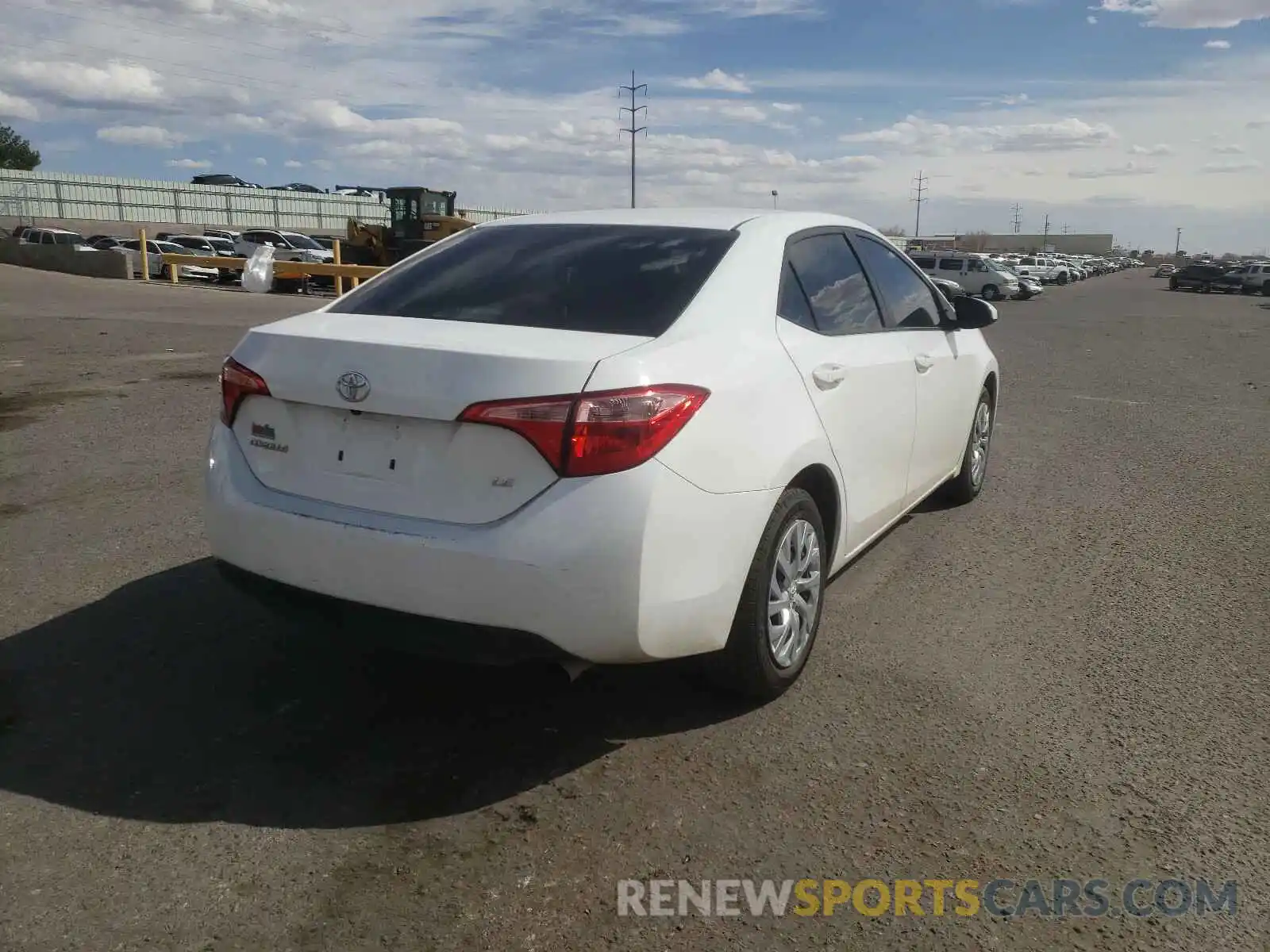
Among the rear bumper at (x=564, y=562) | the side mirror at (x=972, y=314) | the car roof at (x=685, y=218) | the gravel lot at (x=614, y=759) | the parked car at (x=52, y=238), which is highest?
the car roof at (x=685, y=218)

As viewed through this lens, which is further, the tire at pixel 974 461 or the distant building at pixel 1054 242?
the distant building at pixel 1054 242

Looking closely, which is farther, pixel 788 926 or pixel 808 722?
pixel 808 722

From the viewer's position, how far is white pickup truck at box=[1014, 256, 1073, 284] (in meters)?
61.8

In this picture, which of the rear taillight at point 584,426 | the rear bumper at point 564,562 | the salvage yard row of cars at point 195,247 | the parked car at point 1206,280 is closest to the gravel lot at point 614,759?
the rear bumper at point 564,562

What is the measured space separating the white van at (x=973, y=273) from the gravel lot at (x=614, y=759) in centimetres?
3583

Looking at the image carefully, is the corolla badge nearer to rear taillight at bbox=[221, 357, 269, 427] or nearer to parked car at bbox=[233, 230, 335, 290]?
rear taillight at bbox=[221, 357, 269, 427]

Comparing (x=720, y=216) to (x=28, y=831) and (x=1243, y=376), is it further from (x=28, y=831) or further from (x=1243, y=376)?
(x=1243, y=376)

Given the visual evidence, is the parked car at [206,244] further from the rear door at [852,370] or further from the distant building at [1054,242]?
the distant building at [1054,242]

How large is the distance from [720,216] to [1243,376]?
40.7ft

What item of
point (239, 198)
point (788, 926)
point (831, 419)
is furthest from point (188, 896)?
point (239, 198)

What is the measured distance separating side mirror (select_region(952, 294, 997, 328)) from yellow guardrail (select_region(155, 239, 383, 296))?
59.3 ft

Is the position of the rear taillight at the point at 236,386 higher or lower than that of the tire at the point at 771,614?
higher

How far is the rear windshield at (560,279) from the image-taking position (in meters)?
3.42

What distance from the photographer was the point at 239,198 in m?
61.5
